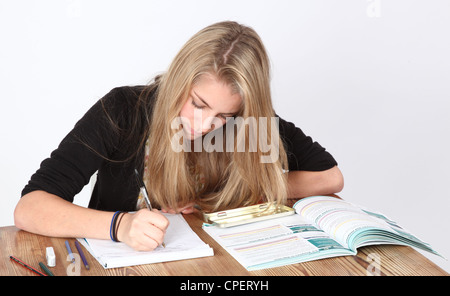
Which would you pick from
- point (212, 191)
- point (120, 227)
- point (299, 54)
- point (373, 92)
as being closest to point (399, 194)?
point (373, 92)

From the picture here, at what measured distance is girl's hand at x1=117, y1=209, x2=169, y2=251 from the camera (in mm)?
1319

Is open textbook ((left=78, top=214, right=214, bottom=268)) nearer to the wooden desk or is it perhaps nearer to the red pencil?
the wooden desk

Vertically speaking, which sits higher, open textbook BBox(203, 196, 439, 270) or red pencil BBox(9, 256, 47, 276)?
red pencil BBox(9, 256, 47, 276)

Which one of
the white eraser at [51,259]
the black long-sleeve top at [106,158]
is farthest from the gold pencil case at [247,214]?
the white eraser at [51,259]

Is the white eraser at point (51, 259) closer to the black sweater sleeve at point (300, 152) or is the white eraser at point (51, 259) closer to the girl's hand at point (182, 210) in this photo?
the girl's hand at point (182, 210)

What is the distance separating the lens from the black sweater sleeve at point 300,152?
2.00 metres

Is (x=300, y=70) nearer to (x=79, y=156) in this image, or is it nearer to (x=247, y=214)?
(x=247, y=214)

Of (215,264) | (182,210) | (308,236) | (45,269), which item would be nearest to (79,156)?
(182,210)

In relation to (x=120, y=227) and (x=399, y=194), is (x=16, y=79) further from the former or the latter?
(x=399, y=194)

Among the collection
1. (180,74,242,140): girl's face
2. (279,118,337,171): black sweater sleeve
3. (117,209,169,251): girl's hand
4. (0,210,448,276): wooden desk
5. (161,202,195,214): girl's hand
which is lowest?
(0,210,448,276): wooden desk

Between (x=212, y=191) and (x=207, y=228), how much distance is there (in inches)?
15.1

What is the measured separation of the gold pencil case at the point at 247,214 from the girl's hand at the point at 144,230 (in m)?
0.23

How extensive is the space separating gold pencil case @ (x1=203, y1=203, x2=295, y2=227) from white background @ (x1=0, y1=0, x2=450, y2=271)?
127cm

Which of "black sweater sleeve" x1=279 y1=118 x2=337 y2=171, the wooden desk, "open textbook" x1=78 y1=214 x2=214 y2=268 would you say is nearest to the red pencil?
the wooden desk
